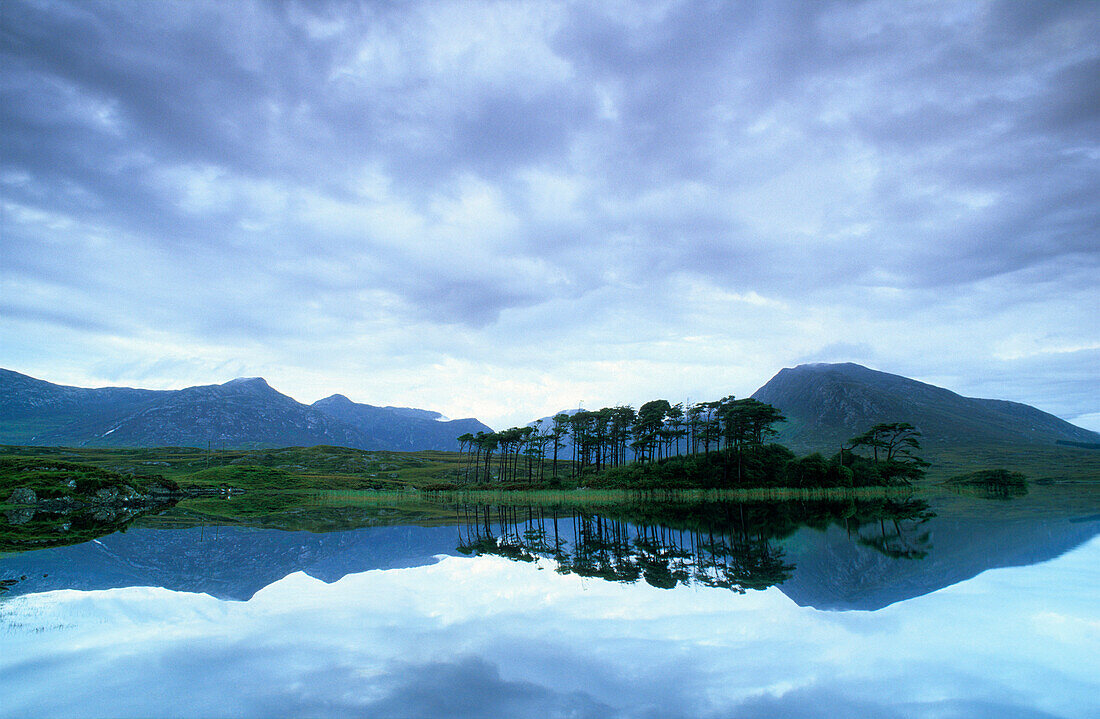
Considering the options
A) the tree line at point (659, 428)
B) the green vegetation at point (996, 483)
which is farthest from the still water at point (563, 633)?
the green vegetation at point (996, 483)

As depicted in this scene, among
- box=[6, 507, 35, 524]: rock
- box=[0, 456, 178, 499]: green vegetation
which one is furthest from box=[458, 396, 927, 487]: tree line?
box=[6, 507, 35, 524]: rock

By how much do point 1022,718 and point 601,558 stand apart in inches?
565

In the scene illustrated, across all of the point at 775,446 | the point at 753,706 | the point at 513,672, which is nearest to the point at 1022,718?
the point at 753,706

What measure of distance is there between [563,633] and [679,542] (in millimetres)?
15113

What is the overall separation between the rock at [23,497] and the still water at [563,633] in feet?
138

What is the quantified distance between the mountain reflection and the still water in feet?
0.83

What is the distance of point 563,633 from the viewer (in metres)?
10.9

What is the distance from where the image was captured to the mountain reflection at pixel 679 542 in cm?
1695

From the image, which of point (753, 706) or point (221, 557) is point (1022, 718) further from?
point (221, 557)

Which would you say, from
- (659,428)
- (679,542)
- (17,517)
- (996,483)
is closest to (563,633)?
(679,542)

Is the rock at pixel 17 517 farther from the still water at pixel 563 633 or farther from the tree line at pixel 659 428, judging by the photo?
the tree line at pixel 659 428

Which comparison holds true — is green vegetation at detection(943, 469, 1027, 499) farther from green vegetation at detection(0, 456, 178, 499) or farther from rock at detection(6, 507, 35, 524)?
green vegetation at detection(0, 456, 178, 499)

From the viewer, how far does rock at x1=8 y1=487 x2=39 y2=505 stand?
2025 inches

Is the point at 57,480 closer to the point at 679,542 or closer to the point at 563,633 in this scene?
the point at 679,542
